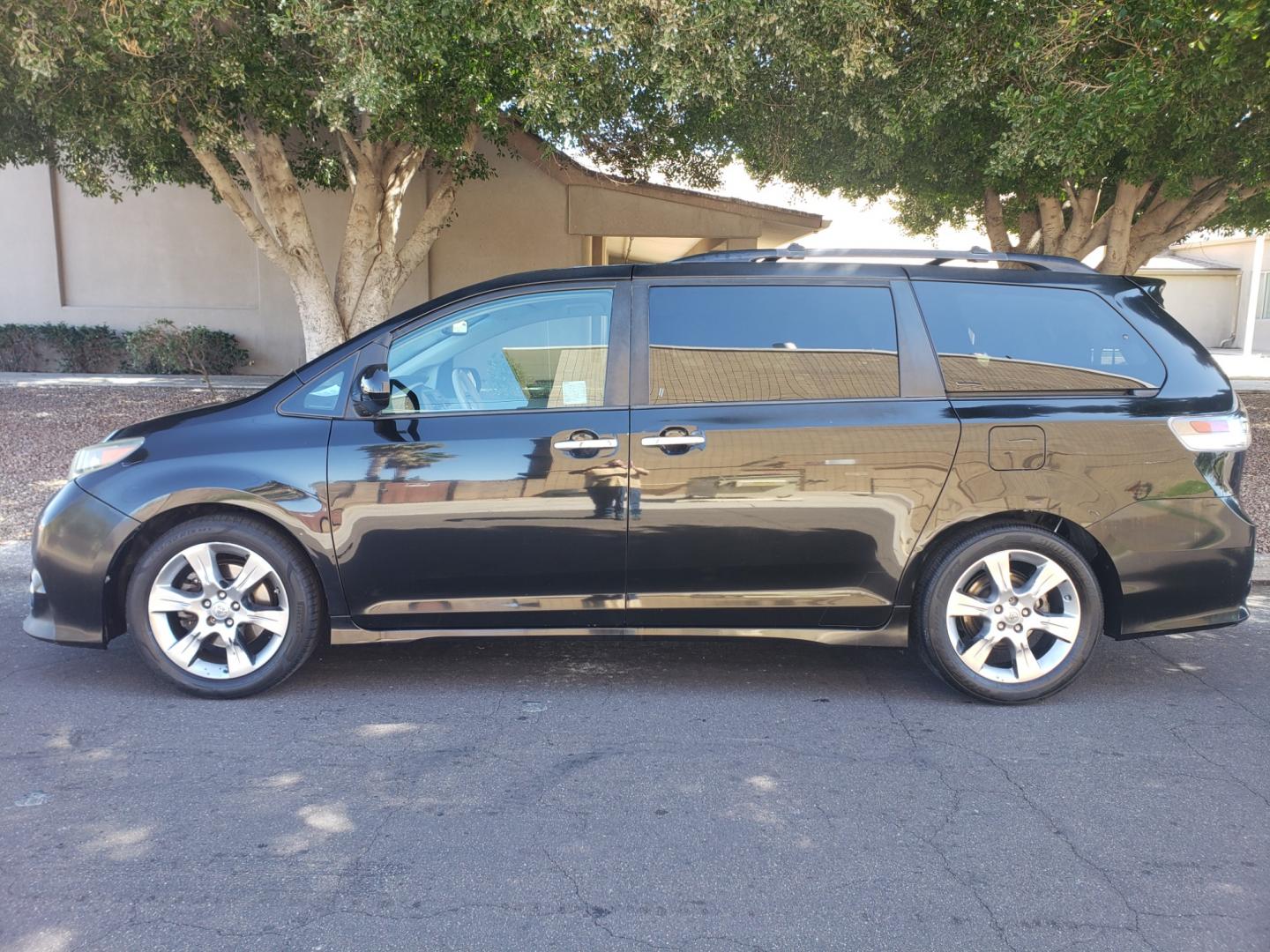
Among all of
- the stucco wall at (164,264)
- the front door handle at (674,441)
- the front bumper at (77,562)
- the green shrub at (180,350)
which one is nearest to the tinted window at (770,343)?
the front door handle at (674,441)

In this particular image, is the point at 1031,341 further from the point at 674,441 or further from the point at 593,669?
the point at 593,669

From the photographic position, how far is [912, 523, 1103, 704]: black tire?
A: 409cm

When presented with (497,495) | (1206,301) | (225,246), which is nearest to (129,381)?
(225,246)

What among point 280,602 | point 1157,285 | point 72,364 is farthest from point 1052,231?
point 72,364

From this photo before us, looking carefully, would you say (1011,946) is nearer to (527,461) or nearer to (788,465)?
(788,465)

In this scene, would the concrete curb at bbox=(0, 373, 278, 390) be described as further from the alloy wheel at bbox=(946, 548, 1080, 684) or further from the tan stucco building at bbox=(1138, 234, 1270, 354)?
the tan stucco building at bbox=(1138, 234, 1270, 354)

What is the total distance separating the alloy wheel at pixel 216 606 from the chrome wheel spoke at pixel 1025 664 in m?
3.14

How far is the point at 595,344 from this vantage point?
4188 mm

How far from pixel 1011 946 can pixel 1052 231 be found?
39.3 ft

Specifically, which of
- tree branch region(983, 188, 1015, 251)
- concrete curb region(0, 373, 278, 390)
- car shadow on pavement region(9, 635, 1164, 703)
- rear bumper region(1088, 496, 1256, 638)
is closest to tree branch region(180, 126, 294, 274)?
concrete curb region(0, 373, 278, 390)

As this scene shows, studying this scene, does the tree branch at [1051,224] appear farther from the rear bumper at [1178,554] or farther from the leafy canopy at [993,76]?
the rear bumper at [1178,554]

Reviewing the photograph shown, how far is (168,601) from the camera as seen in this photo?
13.4ft

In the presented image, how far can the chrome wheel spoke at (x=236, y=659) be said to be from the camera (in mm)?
4137

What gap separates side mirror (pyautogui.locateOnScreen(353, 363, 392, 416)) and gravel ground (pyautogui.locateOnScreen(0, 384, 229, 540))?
4.40m
